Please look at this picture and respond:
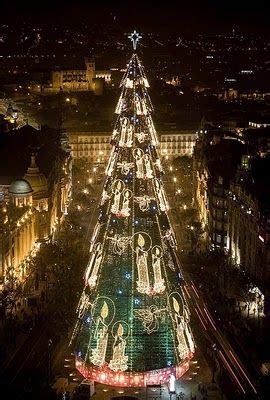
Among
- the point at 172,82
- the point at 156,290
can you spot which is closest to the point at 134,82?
the point at 156,290

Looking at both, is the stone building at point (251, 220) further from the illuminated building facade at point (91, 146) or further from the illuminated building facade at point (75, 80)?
the illuminated building facade at point (75, 80)

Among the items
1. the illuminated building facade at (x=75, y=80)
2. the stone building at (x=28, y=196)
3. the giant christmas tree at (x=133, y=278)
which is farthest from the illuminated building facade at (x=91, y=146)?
the giant christmas tree at (x=133, y=278)

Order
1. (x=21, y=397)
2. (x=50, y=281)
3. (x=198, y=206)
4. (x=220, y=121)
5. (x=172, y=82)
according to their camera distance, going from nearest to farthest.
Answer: (x=21, y=397), (x=50, y=281), (x=198, y=206), (x=220, y=121), (x=172, y=82)

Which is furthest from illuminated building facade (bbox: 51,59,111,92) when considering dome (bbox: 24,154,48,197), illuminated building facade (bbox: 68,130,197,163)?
dome (bbox: 24,154,48,197)

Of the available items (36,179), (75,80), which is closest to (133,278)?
(36,179)

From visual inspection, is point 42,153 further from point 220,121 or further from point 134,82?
point 134,82

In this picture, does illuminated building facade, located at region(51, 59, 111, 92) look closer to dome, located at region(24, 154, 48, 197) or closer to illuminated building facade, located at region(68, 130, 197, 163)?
illuminated building facade, located at region(68, 130, 197, 163)
